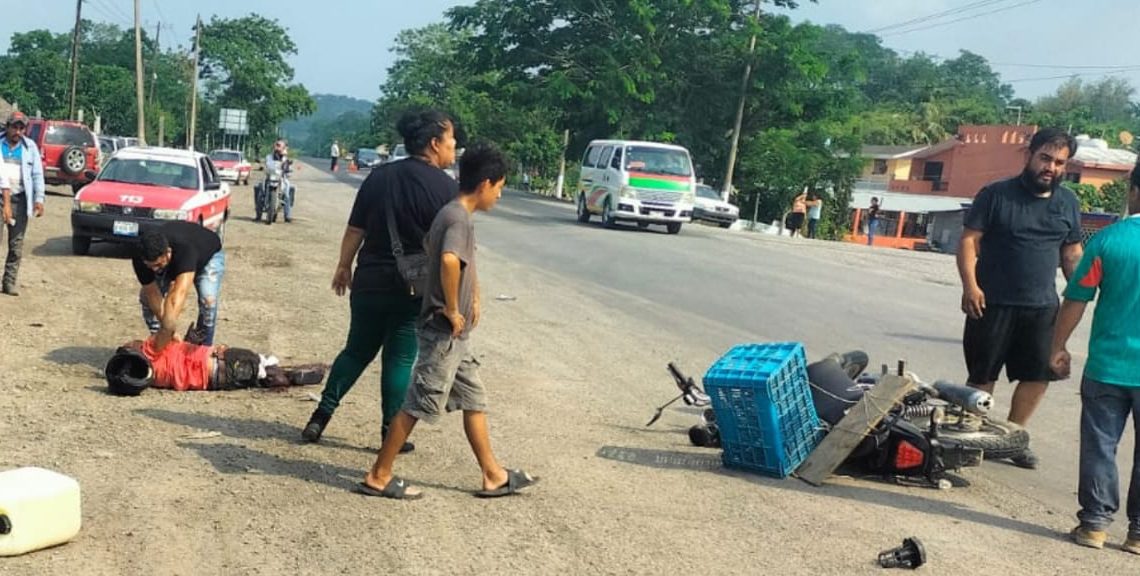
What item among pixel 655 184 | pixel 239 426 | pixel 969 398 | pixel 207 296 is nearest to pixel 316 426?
pixel 239 426

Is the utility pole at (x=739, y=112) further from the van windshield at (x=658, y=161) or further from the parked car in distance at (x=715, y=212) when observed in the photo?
the van windshield at (x=658, y=161)

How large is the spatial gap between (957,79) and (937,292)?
407 ft

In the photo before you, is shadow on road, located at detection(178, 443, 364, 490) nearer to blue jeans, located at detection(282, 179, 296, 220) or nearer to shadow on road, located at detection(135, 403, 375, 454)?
shadow on road, located at detection(135, 403, 375, 454)

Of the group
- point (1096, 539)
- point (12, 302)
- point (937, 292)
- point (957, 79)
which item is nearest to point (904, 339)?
point (937, 292)

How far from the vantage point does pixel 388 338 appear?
6574 millimetres

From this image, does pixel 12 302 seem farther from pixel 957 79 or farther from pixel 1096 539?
pixel 957 79

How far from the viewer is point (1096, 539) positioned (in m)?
5.75

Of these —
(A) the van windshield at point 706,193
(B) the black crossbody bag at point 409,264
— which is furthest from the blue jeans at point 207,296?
(A) the van windshield at point 706,193

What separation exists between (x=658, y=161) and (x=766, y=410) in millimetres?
21653

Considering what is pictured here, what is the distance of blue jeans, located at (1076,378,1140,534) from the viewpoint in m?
5.73

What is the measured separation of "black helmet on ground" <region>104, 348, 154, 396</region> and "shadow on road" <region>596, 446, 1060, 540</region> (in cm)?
305

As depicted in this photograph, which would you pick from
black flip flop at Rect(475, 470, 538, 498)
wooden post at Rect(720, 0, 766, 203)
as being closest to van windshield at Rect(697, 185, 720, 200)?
wooden post at Rect(720, 0, 766, 203)

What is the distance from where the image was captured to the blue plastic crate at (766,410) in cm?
643

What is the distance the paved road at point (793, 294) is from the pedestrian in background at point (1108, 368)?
0.75 meters
